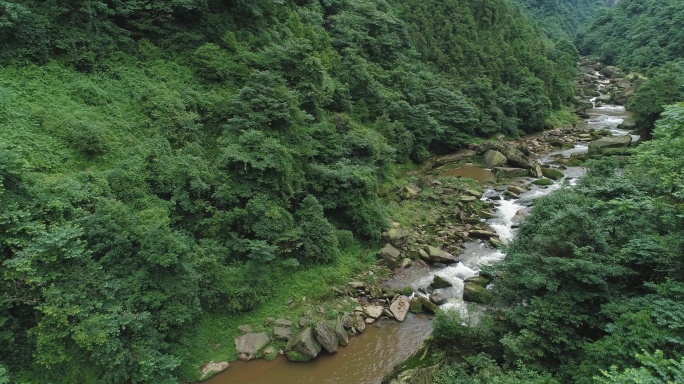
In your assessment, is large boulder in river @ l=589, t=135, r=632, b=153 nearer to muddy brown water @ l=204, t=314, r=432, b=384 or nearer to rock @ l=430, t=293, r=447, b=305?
rock @ l=430, t=293, r=447, b=305

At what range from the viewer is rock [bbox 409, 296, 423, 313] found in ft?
54.6

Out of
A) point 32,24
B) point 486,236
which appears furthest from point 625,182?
point 32,24

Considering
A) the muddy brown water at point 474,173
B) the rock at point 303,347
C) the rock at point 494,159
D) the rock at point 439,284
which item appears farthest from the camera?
the rock at point 494,159

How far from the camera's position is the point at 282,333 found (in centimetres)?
1466

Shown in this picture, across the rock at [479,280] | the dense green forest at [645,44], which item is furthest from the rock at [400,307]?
the dense green forest at [645,44]

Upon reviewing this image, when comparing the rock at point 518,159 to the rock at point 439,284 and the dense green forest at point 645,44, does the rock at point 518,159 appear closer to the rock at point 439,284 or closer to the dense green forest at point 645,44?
the dense green forest at point 645,44

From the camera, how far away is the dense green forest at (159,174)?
10.6 m

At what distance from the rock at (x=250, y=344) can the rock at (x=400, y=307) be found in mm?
5828

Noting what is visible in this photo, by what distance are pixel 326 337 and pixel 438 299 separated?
5933 mm

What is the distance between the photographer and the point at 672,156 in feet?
36.5

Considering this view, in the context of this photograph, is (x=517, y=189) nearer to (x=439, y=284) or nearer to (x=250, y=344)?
(x=439, y=284)

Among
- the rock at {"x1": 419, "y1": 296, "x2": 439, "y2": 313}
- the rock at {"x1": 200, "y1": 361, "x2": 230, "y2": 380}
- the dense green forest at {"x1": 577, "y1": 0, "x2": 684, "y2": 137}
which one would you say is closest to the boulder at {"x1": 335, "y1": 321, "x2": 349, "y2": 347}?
the rock at {"x1": 419, "y1": 296, "x2": 439, "y2": 313}

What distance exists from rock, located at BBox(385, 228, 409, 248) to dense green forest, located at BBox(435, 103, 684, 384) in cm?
827

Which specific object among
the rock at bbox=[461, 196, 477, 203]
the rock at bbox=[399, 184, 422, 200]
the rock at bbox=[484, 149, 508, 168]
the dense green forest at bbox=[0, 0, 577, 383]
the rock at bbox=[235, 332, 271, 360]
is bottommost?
the rock at bbox=[235, 332, 271, 360]
